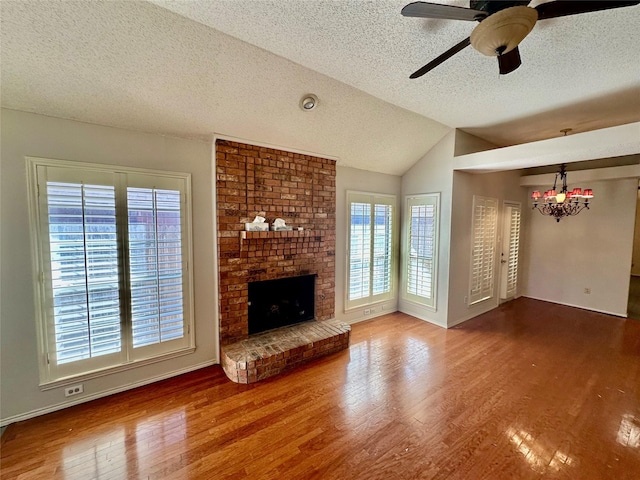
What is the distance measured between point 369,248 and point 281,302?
172 centimetres

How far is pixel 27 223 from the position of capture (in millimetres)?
2025

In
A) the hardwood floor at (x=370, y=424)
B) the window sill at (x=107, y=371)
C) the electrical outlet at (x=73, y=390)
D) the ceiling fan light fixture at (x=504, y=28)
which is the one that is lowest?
the hardwood floor at (x=370, y=424)

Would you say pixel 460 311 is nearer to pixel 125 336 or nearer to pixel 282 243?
pixel 282 243

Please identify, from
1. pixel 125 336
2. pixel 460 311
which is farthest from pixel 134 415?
pixel 460 311

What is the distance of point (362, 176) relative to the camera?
408cm

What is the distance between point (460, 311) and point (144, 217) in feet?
15.1

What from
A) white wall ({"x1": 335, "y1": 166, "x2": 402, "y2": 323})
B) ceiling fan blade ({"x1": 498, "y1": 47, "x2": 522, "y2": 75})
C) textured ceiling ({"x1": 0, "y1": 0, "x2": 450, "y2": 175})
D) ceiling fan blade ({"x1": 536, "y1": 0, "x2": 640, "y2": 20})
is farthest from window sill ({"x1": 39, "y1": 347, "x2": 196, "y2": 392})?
ceiling fan blade ({"x1": 536, "y1": 0, "x2": 640, "y2": 20})

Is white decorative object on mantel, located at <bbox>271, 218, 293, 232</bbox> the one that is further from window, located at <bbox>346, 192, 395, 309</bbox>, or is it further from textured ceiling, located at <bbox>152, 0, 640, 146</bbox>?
textured ceiling, located at <bbox>152, 0, 640, 146</bbox>

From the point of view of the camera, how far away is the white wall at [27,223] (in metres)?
1.98

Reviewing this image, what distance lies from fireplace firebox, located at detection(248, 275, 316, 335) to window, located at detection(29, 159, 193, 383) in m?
0.74

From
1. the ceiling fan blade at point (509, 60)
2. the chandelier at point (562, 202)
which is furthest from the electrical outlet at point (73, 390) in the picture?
the chandelier at point (562, 202)

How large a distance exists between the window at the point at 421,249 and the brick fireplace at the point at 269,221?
5.12 ft

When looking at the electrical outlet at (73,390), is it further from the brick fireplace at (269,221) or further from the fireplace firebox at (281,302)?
the fireplace firebox at (281,302)

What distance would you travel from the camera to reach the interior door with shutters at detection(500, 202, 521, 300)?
16.2 feet
